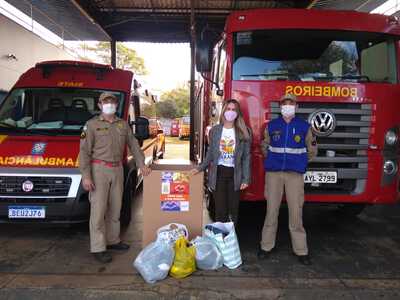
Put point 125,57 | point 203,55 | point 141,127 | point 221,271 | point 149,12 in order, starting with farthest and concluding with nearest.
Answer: point 125,57
point 149,12
point 141,127
point 203,55
point 221,271

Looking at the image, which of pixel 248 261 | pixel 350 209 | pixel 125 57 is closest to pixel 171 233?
pixel 248 261

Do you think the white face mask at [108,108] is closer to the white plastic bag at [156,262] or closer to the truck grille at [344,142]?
the white plastic bag at [156,262]

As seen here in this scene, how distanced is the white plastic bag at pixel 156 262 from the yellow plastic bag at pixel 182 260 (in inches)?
2.4

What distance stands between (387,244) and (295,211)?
71.7 inches

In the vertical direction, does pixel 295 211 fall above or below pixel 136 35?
below

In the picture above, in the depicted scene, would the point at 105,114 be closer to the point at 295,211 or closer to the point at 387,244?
the point at 295,211

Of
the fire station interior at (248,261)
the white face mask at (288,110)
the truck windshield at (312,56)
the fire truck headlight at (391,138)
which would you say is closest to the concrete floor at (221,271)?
the fire station interior at (248,261)

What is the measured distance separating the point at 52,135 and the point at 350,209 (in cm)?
480

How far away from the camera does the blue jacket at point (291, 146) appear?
500cm

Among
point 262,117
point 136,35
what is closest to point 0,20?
point 136,35

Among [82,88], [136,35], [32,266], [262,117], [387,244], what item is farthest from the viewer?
[136,35]

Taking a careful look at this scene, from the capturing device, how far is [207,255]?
479cm

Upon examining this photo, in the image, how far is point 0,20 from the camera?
1152 cm

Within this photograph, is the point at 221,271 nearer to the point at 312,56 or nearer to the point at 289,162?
the point at 289,162
